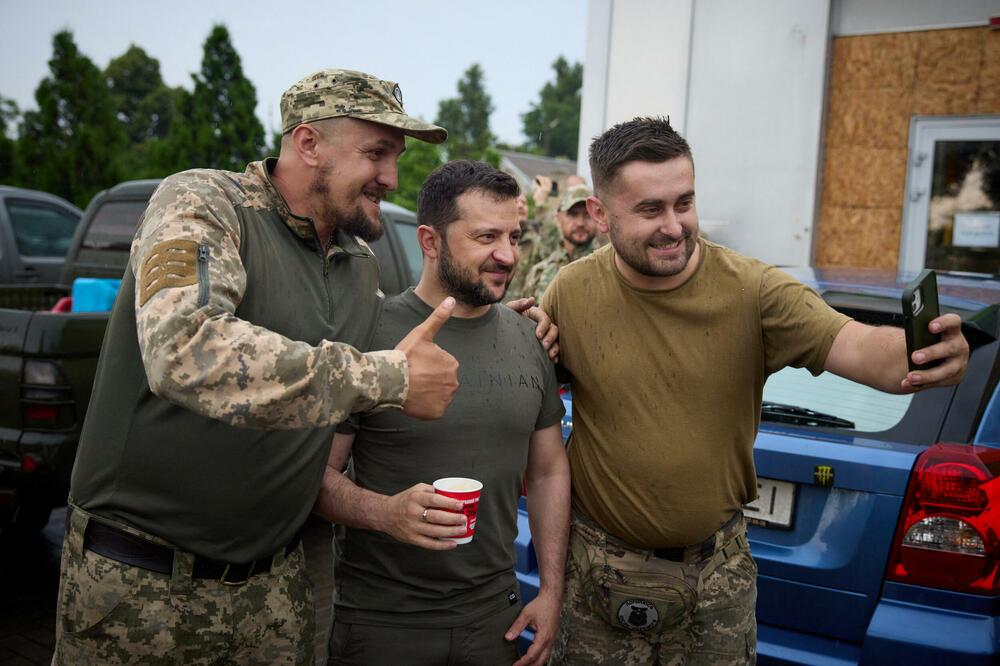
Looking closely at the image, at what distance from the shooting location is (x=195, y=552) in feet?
6.42

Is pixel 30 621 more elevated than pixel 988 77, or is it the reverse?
pixel 988 77

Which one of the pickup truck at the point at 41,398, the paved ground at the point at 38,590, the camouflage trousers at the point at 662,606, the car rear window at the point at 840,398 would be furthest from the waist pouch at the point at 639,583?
the pickup truck at the point at 41,398

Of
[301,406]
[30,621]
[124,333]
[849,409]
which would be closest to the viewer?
[301,406]

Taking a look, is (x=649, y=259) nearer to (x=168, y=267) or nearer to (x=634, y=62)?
(x=168, y=267)

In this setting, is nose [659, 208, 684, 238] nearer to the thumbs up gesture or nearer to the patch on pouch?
the thumbs up gesture

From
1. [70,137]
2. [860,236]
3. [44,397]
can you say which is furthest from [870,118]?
[70,137]

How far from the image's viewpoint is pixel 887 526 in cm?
247

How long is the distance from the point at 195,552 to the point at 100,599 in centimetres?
24

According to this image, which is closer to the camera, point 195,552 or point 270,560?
point 195,552

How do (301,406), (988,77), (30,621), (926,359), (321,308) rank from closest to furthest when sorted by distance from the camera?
(301,406)
(926,359)
(321,308)
(30,621)
(988,77)

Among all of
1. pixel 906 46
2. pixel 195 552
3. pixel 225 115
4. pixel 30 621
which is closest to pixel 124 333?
pixel 195 552

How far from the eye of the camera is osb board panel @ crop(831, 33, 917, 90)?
798cm

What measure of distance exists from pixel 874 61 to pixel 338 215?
781 centimetres

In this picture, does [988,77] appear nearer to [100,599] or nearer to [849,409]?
[849,409]
